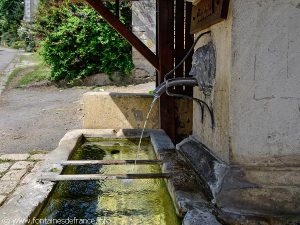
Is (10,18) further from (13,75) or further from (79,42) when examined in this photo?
(79,42)

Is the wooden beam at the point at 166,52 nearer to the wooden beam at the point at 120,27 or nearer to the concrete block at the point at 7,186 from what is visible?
the wooden beam at the point at 120,27

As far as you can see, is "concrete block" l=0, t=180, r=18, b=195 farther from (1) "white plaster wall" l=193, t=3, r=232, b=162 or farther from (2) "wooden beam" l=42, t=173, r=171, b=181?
(1) "white plaster wall" l=193, t=3, r=232, b=162

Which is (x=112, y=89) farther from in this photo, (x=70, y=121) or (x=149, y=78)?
(x=70, y=121)

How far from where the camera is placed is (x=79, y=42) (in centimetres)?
1034

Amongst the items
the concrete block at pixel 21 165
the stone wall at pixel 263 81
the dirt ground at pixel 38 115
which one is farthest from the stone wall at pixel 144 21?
the stone wall at pixel 263 81

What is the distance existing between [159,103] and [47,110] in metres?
3.85

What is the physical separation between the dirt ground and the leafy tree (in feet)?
77.0

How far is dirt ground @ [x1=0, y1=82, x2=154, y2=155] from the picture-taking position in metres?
5.50

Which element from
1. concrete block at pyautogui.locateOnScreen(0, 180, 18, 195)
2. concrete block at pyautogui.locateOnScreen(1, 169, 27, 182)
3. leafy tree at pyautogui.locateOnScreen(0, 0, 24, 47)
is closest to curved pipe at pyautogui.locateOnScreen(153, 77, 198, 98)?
concrete block at pyautogui.locateOnScreen(0, 180, 18, 195)

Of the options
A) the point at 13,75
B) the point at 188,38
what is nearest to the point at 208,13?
the point at 188,38

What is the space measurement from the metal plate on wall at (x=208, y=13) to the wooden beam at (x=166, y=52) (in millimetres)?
1679

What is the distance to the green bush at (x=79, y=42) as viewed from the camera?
406 inches

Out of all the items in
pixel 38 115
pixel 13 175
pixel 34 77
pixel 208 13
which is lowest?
pixel 13 175

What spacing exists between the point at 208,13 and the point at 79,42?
8.10 meters
